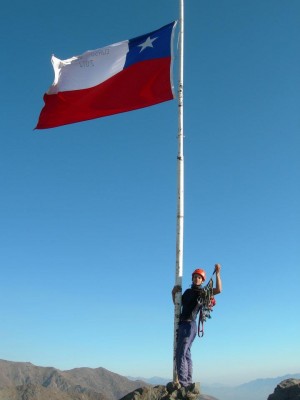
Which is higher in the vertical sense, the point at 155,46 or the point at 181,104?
the point at 155,46

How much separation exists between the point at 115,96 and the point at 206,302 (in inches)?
332

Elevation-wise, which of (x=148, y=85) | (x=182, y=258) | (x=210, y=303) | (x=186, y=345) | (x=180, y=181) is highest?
(x=148, y=85)

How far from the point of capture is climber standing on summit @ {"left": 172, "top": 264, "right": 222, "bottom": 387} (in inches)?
510

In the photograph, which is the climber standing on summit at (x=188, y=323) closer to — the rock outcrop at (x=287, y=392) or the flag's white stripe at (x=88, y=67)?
the rock outcrop at (x=287, y=392)

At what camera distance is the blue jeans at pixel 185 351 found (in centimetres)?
1289

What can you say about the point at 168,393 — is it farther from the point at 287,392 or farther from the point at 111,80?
the point at 111,80

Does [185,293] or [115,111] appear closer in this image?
[185,293]

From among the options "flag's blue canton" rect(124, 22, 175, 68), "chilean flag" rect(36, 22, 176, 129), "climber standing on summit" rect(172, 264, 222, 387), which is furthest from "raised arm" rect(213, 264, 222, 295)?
"flag's blue canton" rect(124, 22, 175, 68)

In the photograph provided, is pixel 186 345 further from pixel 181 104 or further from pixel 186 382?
pixel 181 104

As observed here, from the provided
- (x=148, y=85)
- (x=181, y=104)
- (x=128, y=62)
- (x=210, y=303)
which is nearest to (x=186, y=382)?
(x=210, y=303)

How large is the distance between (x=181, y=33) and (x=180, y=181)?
586 cm

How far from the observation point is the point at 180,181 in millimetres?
15203

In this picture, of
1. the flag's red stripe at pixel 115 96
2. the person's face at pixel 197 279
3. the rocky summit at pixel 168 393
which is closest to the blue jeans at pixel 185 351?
the rocky summit at pixel 168 393

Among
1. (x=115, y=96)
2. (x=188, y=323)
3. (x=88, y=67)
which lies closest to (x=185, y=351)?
(x=188, y=323)
